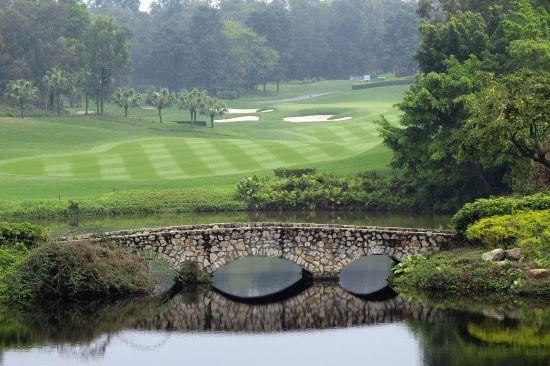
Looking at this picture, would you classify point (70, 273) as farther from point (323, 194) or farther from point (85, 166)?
point (85, 166)

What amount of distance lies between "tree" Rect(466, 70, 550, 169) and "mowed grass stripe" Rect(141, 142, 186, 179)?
39058 millimetres

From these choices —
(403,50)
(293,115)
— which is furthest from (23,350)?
(403,50)

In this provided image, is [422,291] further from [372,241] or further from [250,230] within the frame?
[250,230]

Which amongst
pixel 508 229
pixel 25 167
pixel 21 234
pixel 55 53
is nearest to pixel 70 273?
pixel 21 234

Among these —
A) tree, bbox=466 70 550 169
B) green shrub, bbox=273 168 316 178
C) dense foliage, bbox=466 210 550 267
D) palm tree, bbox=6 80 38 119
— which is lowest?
green shrub, bbox=273 168 316 178

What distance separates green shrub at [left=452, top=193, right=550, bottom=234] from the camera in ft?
176

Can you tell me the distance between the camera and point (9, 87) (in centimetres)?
14000

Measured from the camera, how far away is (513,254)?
49875 millimetres

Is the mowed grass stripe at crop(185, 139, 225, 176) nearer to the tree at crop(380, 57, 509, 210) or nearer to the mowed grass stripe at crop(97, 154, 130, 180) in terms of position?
the mowed grass stripe at crop(97, 154, 130, 180)

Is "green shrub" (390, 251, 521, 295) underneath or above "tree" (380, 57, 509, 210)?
underneath

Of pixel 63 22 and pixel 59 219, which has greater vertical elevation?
pixel 63 22

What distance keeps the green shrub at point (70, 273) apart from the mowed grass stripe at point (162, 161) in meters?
41.1

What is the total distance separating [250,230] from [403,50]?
147 m

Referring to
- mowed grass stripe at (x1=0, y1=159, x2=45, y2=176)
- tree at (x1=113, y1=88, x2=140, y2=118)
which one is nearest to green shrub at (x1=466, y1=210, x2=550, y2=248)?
mowed grass stripe at (x1=0, y1=159, x2=45, y2=176)
